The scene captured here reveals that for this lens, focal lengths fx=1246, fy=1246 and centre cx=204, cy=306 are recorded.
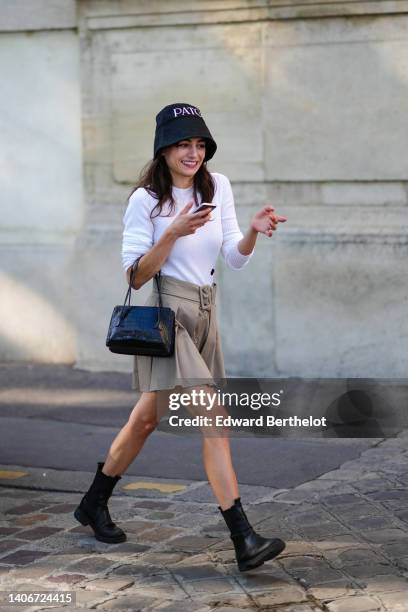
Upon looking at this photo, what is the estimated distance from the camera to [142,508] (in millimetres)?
6160

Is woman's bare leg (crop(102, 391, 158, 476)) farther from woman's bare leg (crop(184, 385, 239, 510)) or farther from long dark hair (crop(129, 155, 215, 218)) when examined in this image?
long dark hair (crop(129, 155, 215, 218))

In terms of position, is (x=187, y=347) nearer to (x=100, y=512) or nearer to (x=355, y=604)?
(x=100, y=512)

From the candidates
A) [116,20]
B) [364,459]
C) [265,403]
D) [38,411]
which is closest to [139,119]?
[116,20]

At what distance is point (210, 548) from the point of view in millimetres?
5422

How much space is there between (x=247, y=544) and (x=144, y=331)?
3.10 ft

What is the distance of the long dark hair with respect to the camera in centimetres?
522

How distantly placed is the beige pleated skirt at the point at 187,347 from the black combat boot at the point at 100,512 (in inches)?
20.8

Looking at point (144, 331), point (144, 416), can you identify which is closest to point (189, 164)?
point (144, 331)

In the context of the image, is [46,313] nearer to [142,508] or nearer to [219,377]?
[142,508]

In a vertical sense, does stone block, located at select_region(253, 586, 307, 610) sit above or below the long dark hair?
below

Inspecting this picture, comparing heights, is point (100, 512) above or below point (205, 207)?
below

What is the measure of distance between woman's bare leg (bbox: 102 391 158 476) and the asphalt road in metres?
1.30

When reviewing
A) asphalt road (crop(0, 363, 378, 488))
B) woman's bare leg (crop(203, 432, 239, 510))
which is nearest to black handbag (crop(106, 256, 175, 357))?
woman's bare leg (crop(203, 432, 239, 510))

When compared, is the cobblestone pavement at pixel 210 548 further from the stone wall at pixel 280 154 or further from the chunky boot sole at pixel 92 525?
the stone wall at pixel 280 154
